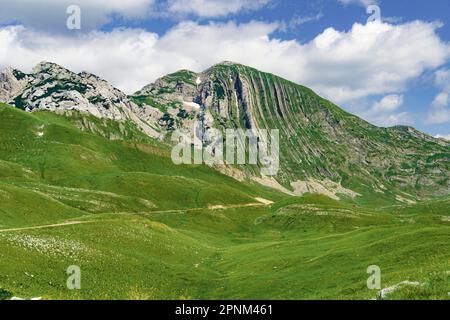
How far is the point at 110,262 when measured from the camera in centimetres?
5600

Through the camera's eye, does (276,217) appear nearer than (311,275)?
No

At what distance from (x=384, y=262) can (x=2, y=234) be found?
4837 centimetres

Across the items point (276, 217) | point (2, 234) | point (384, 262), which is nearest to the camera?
point (384, 262)

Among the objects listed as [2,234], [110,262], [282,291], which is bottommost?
[282,291]

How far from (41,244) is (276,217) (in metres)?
136

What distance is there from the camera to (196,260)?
243 ft

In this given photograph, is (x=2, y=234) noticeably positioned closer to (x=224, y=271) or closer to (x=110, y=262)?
(x=110, y=262)

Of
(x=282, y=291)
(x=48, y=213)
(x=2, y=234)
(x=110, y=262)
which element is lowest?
(x=282, y=291)

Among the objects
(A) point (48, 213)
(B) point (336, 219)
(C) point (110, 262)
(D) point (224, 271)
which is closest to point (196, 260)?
(D) point (224, 271)
